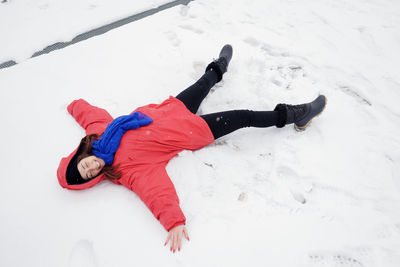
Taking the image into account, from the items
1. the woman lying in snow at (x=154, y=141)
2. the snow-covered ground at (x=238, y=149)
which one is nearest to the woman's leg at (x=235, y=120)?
the woman lying in snow at (x=154, y=141)

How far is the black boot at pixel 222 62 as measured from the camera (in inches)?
86.0

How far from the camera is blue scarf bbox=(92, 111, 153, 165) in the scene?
5.23ft

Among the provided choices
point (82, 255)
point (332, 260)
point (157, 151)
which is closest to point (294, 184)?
point (332, 260)

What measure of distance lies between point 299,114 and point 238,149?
52 centimetres

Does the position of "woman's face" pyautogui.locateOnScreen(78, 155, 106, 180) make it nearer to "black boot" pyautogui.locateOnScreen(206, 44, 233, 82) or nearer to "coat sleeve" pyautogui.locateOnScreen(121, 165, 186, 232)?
"coat sleeve" pyautogui.locateOnScreen(121, 165, 186, 232)

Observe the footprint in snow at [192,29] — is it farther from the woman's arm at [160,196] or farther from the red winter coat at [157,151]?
the woman's arm at [160,196]

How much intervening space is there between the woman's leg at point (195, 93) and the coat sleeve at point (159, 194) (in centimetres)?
58

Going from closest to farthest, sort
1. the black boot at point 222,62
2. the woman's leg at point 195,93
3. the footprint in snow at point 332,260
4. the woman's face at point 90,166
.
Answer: the footprint in snow at point 332,260
the woman's face at point 90,166
the woman's leg at point 195,93
the black boot at point 222,62

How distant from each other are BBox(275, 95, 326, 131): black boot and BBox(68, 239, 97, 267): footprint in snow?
4.86 ft

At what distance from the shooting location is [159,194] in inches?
57.0

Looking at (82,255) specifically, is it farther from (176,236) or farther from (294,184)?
(294,184)

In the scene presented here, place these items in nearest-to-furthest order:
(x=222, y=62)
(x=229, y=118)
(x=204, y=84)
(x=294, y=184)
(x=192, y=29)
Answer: (x=294, y=184), (x=229, y=118), (x=204, y=84), (x=222, y=62), (x=192, y=29)

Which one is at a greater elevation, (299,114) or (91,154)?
(299,114)

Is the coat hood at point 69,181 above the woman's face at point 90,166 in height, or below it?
below
